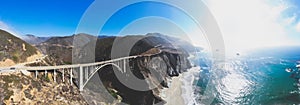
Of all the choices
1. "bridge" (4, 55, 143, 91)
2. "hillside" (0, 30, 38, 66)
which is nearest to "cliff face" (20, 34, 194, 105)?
"bridge" (4, 55, 143, 91)

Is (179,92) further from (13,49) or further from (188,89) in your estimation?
(13,49)

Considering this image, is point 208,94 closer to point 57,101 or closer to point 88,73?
point 88,73

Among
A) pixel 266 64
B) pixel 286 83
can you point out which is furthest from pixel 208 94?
pixel 266 64

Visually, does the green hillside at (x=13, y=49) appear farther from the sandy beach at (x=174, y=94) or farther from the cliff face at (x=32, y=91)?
the sandy beach at (x=174, y=94)

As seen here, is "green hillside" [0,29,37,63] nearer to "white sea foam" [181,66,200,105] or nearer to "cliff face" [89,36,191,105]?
"cliff face" [89,36,191,105]

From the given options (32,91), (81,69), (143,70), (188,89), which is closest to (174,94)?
(188,89)

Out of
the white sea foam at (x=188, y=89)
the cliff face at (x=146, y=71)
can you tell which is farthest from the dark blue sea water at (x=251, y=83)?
the cliff face at (x=146, y=71)
